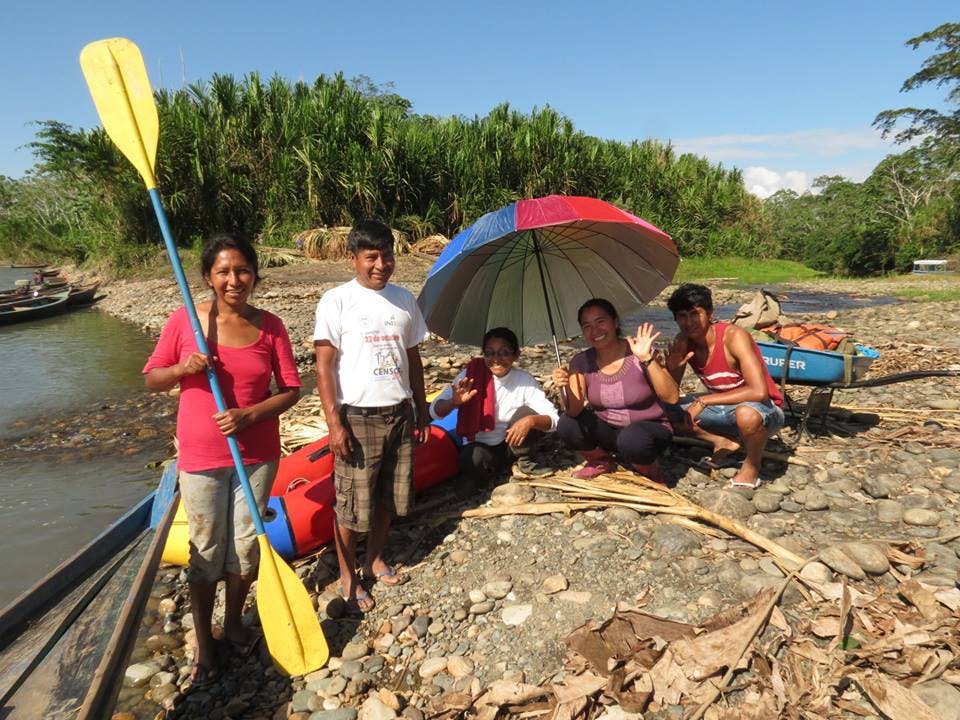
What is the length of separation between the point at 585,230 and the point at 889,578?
2.53 metres

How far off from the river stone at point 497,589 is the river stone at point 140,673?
1.65 meters

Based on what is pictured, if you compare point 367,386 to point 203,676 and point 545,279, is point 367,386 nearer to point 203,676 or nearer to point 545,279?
point 203,676

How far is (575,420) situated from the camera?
3781 millimetres

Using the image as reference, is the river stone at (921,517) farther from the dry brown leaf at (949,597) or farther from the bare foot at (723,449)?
the bare foot at (723,449)

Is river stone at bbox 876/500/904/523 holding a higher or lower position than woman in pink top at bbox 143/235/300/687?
lower

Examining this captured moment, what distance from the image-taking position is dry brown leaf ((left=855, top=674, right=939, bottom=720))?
2.04m

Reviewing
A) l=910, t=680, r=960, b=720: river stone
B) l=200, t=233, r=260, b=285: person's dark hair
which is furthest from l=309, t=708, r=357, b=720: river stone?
l=910, t=680, r=960, b=720: river stone

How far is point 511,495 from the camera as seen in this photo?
390 cm

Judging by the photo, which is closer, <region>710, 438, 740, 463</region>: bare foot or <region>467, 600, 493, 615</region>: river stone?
<region>467, 600, 493, 615</region>: river stone

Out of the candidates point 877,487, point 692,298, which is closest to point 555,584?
point 692,298

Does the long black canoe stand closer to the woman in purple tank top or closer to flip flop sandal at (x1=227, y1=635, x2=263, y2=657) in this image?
flip flop sandal at (x1=227, y1=635, x2=263, y2=657)

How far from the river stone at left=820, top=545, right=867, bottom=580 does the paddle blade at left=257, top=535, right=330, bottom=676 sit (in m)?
2.43

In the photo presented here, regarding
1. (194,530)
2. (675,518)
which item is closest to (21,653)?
(194,530)

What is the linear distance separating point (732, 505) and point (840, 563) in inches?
27.8
